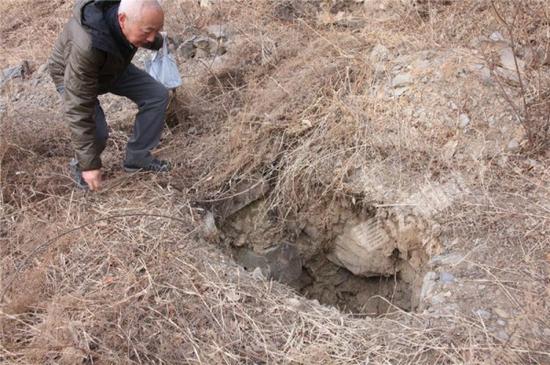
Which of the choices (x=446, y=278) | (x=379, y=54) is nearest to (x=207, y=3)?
(x=379, y=54)

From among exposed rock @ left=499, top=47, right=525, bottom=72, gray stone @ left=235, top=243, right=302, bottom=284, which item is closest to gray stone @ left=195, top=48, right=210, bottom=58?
gray stone @ left=235, top=243, right=302, bottom=284

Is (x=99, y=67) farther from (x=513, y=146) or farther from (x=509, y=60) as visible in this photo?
(x=509, y=60)

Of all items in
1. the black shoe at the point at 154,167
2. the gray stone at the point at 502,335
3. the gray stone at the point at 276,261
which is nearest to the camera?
the gray stone at the point at 502,335

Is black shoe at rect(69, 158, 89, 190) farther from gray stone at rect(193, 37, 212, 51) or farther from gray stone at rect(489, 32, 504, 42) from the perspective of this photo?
gray stone at rect(489, 32, 504, 42)

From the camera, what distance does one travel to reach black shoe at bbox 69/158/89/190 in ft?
11.4

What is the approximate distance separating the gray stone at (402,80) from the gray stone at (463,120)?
1.51ft

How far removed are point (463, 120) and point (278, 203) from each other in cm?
133

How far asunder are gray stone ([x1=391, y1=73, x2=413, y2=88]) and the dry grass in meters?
0.10

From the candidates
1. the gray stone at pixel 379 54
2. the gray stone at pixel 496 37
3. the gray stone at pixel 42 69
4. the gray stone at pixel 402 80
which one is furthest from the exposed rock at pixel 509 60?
the gray stone at pixel 42 69

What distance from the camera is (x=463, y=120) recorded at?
3502 millimetres

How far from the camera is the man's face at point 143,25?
108 inches

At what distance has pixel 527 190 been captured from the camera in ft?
10.4

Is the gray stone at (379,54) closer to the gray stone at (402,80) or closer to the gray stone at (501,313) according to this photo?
the gray stone at (402,80)

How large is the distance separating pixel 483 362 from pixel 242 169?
200cm
